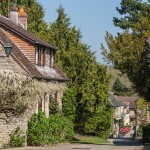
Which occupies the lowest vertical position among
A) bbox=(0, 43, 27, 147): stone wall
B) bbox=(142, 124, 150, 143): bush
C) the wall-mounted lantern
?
bbox=(142, 124, 150, 143): bush

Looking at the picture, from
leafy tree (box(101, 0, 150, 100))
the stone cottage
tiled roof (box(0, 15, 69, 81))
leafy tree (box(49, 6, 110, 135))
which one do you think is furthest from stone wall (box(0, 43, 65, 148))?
leafy tree (box(49, 6, 110, 135))

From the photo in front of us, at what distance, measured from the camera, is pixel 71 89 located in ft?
148

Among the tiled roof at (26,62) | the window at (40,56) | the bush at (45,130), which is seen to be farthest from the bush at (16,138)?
the window at (40,56)

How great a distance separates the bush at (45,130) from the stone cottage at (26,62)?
57cm

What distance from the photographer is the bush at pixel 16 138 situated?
100 ft

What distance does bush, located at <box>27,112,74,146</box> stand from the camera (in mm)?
32406

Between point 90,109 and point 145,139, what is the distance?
26.5 feet

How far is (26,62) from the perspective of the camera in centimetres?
3397

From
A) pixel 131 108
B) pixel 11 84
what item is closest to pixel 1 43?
pixel 11 84

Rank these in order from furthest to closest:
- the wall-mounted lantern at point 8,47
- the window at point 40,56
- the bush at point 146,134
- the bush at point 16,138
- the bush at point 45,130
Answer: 1. the bush at point 146,134
2. the window at point 40,56
3. the bush at point 45,130
4. the bush at point 16,138
5. the wall-mounted lantern at point 8,47

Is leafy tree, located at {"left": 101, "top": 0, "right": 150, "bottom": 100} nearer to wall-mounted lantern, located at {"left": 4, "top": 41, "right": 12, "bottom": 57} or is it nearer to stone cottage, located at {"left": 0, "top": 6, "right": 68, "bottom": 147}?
stone cottage, located at {"left": 0, "top": 6, "right": 68, "bottom": 147}

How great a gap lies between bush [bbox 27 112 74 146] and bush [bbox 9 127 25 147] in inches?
45.8

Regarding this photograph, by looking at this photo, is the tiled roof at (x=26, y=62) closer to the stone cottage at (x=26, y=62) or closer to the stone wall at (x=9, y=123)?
the stone cottage at (x=26, y=62)

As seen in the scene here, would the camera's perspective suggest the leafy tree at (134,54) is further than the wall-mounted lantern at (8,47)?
Yes
